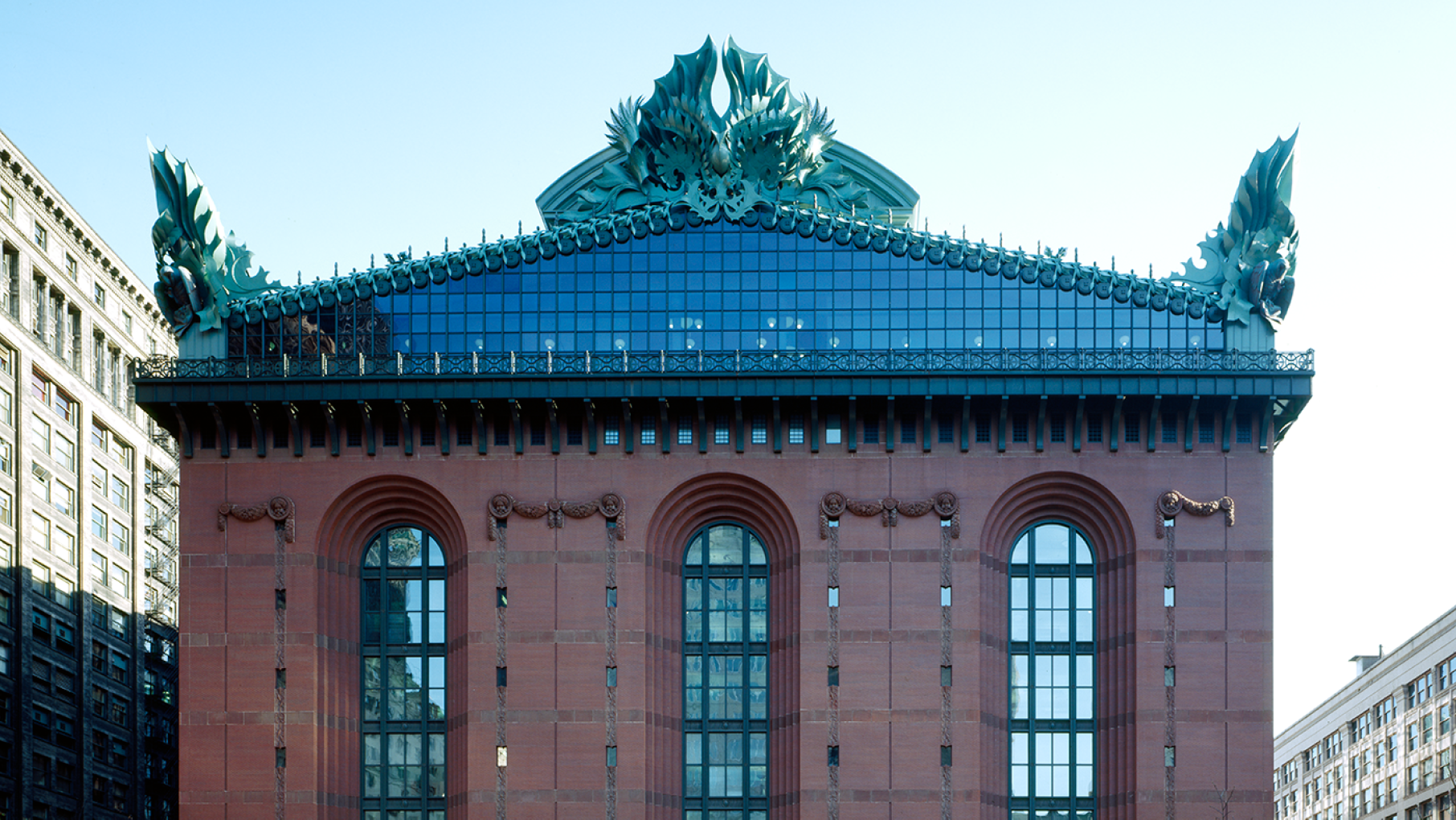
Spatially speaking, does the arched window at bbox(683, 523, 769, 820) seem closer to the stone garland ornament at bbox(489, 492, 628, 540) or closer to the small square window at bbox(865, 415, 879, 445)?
the stone garland ornament at bbox(489, 492, 628, 540)

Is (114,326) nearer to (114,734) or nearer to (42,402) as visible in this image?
(42,402)

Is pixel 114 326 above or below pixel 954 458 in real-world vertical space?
above

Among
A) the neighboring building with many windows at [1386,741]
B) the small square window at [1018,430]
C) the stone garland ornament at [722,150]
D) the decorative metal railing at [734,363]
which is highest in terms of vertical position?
the stone garland ornament at [722,150]

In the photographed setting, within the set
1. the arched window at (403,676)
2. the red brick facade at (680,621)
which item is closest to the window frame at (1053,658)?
the red brick facade at (680,621)

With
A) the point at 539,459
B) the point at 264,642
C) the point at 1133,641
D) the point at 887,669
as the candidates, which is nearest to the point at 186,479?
the point at 264,642

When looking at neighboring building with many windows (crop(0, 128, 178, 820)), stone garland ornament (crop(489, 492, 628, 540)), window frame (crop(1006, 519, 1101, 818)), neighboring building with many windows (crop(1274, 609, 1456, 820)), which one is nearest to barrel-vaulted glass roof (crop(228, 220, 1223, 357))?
stone garland ornament (crop(489, 492, 628, 540))

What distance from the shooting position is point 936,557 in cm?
7731

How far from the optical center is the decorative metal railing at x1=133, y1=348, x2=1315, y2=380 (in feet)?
255

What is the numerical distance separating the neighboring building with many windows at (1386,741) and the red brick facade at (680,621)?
39668 mm

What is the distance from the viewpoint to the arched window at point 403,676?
7744 cm

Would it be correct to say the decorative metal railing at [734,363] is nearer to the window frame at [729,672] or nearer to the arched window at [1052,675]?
the window frame at [729,672]

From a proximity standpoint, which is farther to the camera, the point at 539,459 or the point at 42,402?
the point at 42,402

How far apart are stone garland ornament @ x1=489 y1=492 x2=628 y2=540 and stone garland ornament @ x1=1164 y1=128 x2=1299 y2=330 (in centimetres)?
2345

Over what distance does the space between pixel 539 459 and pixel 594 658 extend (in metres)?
8.17
